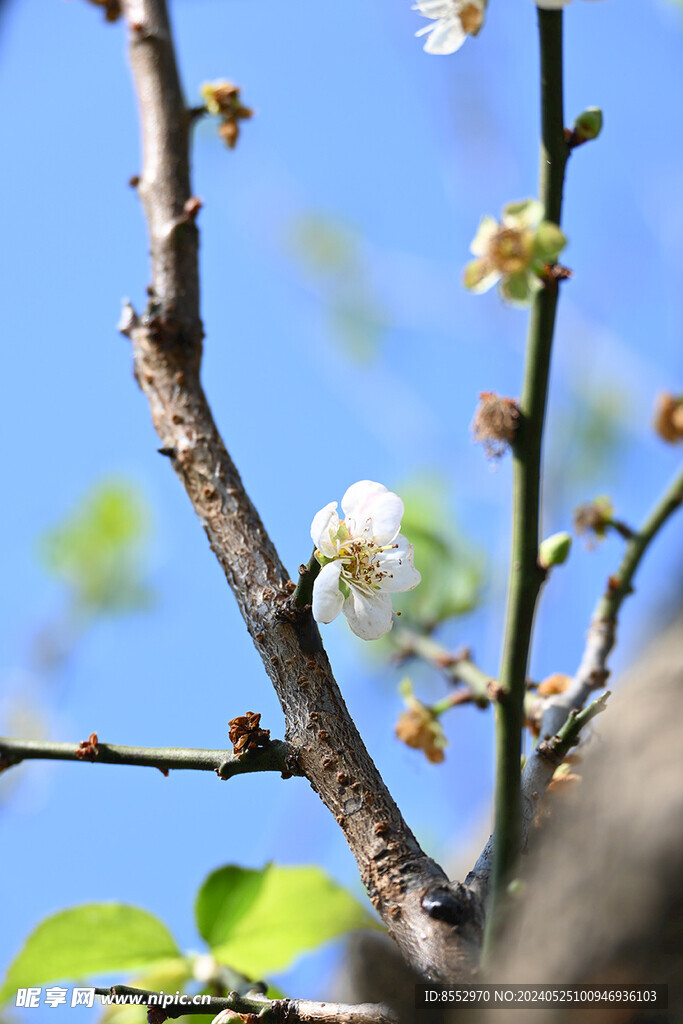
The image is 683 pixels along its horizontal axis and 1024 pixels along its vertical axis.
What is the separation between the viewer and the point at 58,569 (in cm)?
303

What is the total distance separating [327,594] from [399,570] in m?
0.16

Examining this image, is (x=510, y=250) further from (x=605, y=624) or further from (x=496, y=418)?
(x=605, y=624)

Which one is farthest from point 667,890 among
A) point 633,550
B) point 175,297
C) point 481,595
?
point 481,595

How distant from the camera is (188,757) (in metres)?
0.83

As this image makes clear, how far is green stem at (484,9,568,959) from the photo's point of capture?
0.71 m

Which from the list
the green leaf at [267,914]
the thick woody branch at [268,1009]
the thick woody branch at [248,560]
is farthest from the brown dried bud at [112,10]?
the thick woody branch at [268,1009]

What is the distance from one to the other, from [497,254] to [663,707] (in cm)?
51

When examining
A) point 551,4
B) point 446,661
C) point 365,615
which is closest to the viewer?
point 551,4

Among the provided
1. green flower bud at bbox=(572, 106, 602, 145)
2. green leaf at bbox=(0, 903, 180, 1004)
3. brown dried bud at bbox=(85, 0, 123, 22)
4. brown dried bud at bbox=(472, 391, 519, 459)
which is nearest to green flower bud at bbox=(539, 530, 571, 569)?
brown dried bud at bbox=(472, 391, 519, 459)

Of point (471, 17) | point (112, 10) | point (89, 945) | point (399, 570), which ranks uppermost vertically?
point (112, 10)

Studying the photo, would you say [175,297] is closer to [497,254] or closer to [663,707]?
[497,254]

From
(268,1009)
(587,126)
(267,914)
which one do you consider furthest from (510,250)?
(267,914)

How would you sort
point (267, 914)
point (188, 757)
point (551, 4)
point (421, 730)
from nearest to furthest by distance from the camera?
point (551, 4) < point (188, 757) < point (267, 914) < point (421, 730)

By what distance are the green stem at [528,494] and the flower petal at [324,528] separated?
20 centimetres
